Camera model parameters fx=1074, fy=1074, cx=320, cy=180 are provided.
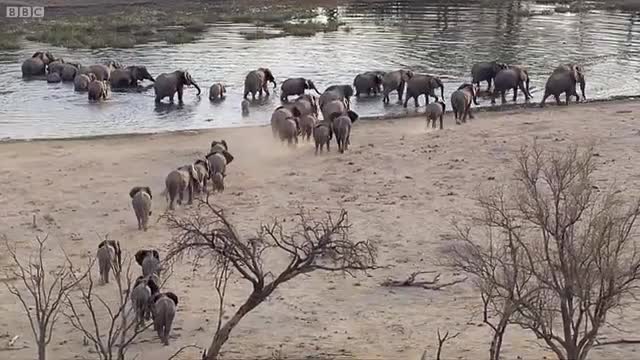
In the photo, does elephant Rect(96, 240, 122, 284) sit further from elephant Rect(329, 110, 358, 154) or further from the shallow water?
the shallow water

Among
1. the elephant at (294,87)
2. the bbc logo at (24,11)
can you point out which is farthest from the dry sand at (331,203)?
the bbc logo at (24,11)

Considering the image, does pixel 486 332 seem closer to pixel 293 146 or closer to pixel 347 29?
pixel 293 146

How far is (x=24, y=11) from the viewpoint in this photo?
2416 inches

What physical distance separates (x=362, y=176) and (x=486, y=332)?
32.1 feet

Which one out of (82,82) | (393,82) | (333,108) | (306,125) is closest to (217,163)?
(306,125)

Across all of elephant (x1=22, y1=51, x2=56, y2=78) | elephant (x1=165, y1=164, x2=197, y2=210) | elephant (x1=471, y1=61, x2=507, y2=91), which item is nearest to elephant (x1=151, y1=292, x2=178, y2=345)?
elephant (x1=165, y1=164, x2=197, y2=210)

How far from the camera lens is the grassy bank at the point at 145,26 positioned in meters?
49.7

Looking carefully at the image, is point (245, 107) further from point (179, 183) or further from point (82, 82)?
point (179, 183)

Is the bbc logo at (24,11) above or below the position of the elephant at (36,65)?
above

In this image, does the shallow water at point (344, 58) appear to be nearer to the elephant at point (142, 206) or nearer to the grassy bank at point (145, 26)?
the grassy bank at point (145, 26)

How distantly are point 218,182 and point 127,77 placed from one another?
16.5 meters

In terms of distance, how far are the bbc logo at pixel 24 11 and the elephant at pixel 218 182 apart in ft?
129

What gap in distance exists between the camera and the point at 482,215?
21.5m

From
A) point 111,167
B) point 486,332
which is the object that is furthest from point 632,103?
point 486,332
